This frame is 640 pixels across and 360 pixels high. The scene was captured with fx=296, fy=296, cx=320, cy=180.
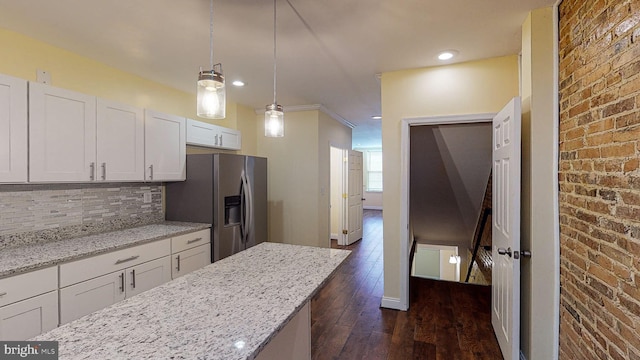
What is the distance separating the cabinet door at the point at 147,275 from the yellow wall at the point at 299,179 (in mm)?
2053

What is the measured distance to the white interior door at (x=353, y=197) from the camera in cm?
596

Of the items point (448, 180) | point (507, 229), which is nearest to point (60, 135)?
point (507, 229)

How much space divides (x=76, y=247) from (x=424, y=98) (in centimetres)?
324

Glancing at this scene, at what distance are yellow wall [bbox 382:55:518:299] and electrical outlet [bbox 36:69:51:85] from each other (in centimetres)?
293

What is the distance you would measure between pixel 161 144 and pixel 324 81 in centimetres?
187

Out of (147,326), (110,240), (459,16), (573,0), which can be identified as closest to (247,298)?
(147,326)

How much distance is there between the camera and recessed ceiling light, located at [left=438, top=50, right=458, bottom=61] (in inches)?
100

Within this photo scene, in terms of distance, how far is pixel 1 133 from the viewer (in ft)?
6.27

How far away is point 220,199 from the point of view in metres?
3.21

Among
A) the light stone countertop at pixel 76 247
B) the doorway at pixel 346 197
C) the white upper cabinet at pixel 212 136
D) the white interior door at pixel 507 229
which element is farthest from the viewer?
the doorway at pixel 346 197

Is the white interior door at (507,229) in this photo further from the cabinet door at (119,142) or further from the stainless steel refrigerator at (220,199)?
the cabinet door at (119,142)

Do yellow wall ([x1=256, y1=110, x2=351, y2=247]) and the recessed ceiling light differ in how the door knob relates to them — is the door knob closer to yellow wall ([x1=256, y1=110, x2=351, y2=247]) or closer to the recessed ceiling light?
the recessed ceiling light

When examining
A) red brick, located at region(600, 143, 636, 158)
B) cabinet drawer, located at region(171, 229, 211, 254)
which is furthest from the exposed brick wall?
cabinet drawer, located at region(171, 229, 211, 254)
